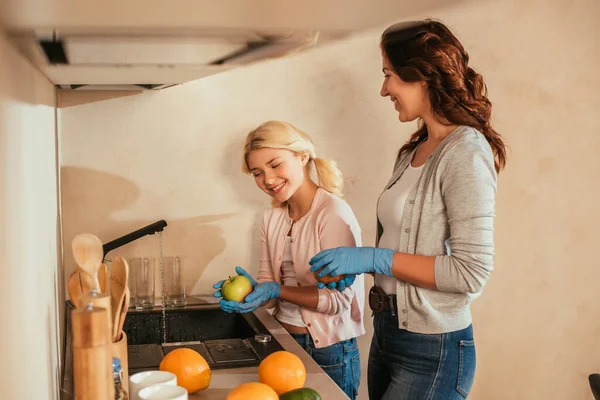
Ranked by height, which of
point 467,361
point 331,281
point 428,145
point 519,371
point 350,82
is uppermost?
point 350,82

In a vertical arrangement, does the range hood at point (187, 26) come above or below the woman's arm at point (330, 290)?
above

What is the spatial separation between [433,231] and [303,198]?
1.88ft

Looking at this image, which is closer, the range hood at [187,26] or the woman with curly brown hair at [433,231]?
the range hood at [187,26]

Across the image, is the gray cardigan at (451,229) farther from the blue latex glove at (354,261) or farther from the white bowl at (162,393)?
the white bowl at (162,393)

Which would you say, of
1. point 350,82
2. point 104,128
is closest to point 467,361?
point 350,82

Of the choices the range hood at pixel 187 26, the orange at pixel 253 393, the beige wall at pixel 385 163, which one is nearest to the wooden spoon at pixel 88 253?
the range hood at pixel 187 26

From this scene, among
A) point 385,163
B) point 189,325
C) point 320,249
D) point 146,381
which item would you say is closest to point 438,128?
point 320,249

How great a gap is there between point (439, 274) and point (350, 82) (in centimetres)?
104

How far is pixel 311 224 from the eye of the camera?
1908 millimetres

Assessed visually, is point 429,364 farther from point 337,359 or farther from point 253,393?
point 253,393

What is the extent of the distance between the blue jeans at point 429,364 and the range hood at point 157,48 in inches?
30.1

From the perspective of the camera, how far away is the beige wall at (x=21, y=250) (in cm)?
61

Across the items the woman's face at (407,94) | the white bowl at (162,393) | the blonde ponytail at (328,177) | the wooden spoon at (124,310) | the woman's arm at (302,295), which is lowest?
the white bowl at (162,393)

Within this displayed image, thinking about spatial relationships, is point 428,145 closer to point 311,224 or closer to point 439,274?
point 439,274
